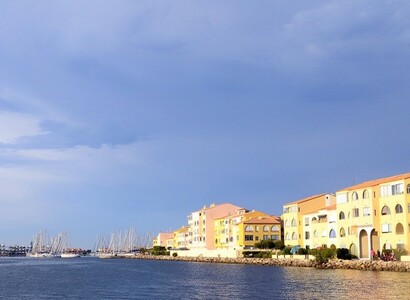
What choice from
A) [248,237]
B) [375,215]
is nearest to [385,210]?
[375,215]

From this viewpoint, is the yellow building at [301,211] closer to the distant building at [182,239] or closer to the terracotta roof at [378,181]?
the terracotta roof at [378,181]

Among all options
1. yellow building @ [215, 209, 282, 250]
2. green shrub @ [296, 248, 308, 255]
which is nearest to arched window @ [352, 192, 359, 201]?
green shrub @ [296, 248, 308, 255]

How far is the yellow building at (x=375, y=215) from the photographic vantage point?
72.9 meters

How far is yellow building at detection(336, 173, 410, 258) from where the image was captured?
72938 millimetres

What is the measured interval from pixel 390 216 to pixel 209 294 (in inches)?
1491

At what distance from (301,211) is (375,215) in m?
25.7

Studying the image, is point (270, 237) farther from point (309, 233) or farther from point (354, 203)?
point (354, 203)

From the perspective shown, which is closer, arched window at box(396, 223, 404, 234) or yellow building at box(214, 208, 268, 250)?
arched window at box(396, 223, 404, 234)

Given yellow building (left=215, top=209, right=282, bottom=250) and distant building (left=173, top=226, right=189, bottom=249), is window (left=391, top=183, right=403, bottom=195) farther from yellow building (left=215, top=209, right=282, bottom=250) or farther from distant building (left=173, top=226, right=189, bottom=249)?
distant building (left=173, top=226, right=189, bottom=249)

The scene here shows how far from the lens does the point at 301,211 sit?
102938mm

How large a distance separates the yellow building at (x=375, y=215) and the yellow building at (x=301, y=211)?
15.4 metres

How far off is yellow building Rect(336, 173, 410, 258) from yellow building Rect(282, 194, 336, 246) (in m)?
15.4

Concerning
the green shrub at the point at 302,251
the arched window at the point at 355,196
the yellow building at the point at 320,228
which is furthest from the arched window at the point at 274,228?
the arched window at the point at 355,196

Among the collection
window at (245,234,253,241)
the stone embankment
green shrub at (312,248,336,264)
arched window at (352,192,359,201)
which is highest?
arched window at (352,192,359,201)
